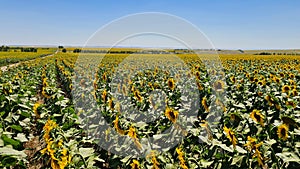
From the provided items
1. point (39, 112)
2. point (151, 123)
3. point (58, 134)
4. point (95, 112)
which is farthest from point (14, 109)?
point (151, 123)

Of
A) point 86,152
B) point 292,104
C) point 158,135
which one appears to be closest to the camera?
point 86,152

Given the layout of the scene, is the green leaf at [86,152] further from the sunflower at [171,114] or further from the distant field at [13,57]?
the distant field at [13,57]

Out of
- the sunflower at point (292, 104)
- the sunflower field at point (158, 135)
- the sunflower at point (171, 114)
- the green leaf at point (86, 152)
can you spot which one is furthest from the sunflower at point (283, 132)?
the green leaf at point (86, 152)

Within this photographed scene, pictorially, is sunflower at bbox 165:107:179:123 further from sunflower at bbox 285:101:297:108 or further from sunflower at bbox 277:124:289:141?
sunflower at bbox 285:101:297:108

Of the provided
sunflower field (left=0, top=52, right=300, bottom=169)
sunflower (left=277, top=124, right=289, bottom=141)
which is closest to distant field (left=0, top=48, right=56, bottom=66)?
sunflower field (left=0, top=52, right=300, bottom=169)

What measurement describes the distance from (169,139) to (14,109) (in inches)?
99.4

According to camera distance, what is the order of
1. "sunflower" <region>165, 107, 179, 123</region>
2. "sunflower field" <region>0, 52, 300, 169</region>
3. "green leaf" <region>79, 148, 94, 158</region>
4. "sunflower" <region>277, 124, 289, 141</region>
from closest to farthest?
1. "sunflower field" <region>0, 52, 300, 169</region>
2. "green leaf" <region>79, 148, 94, 158</region>
3. "sunflower" <region>277, 124, 289, 141</region>
4. "sunflower" <region>165, 107, 179, 123</region>

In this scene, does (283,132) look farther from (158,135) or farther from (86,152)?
(86,152)

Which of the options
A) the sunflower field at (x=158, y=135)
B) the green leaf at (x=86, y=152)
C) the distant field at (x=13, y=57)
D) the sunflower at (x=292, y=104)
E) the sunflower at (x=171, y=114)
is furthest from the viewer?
the distant field at (x=13, y=57)

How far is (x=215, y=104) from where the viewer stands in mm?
5445

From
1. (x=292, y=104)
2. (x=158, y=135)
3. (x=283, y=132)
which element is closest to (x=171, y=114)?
(x=158, y=135)

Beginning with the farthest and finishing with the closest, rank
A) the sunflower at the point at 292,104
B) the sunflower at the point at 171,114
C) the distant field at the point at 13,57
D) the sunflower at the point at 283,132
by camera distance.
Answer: the distant field at the point at 13,57, the sunflower at the point at 292,104, the sunflower at the point at 171,114, the sunflower at the point at 283,132

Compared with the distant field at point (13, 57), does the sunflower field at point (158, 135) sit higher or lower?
higher

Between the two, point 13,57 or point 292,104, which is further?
point 13,57
